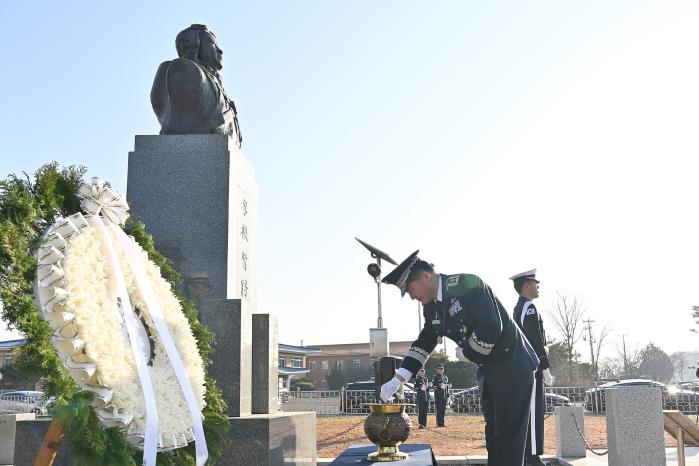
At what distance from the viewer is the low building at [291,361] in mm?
56312

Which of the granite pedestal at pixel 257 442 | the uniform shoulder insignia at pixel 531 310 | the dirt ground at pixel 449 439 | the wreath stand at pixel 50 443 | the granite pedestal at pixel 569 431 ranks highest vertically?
the uniform shoulder insignia at pixel 531 310

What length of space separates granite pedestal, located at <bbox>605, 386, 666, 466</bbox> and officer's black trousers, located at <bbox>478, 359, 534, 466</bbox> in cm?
325

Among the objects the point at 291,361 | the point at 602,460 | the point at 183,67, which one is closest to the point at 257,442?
the point at 183,67

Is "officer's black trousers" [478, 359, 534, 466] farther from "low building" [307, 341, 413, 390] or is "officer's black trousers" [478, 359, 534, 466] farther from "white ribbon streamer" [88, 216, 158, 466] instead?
"low building" [307, 341, 413, 390]

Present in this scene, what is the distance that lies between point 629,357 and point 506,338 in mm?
69647

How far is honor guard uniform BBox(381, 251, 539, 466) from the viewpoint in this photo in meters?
4.30

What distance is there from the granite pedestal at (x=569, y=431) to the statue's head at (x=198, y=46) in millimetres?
6650

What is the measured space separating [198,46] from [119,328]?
492 centimetres

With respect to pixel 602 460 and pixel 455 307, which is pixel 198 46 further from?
pixel 602 460

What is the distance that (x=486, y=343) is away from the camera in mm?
4340

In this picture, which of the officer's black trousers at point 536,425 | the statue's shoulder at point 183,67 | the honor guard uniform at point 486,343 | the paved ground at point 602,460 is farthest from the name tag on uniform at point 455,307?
the paved ground at point 602,460

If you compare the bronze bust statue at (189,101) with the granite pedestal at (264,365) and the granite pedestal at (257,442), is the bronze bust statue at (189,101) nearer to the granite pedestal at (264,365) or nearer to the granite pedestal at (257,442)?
the granite pedestal at (264,365)

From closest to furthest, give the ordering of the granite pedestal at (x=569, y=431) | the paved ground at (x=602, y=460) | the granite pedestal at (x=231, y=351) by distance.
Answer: the granite pedestal at (x=231, y=351)
the paved ground at (x=602, y=460)
the granite pedestal at (x=569, y=431)

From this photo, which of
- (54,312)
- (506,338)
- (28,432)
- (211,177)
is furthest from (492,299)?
(28,432)
